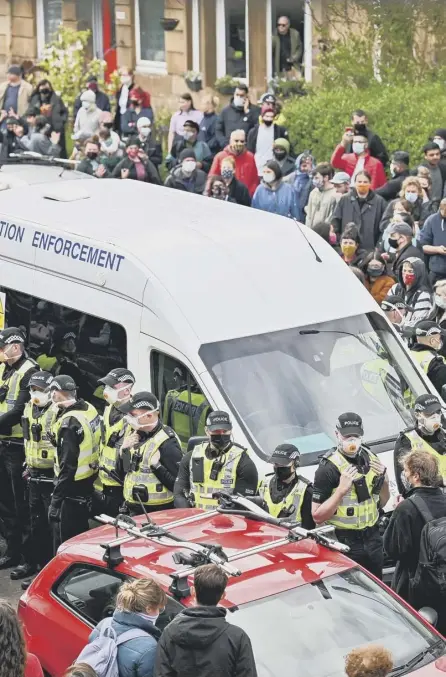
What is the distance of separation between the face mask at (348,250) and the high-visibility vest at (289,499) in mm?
5949

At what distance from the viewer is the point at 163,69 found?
29859 mm

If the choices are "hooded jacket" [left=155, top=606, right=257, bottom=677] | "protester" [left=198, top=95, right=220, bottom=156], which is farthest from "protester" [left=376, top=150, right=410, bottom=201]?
"hooded jacket" [left=155, top=606, right=257, bottom=677]

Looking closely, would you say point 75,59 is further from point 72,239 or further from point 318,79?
point 72,239

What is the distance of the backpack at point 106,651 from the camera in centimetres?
718

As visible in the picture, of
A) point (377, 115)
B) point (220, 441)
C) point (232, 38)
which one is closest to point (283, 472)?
point (220, 441)

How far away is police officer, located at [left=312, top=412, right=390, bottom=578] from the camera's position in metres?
9.41

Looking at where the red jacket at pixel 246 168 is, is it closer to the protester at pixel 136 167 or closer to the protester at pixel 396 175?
the protester at pixel 136 167

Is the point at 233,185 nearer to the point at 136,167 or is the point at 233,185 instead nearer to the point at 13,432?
the point at 136,167

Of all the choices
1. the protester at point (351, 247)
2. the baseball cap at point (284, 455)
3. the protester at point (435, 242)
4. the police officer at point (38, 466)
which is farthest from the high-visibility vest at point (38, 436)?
the protester at point (435, 242)

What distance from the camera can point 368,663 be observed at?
6.56 meters

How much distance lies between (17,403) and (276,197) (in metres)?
6.42

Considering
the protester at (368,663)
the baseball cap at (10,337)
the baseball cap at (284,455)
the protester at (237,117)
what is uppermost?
the protester at (237,117)

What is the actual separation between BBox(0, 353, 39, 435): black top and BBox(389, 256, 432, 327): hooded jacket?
3.35 m

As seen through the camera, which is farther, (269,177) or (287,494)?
(269,177)
